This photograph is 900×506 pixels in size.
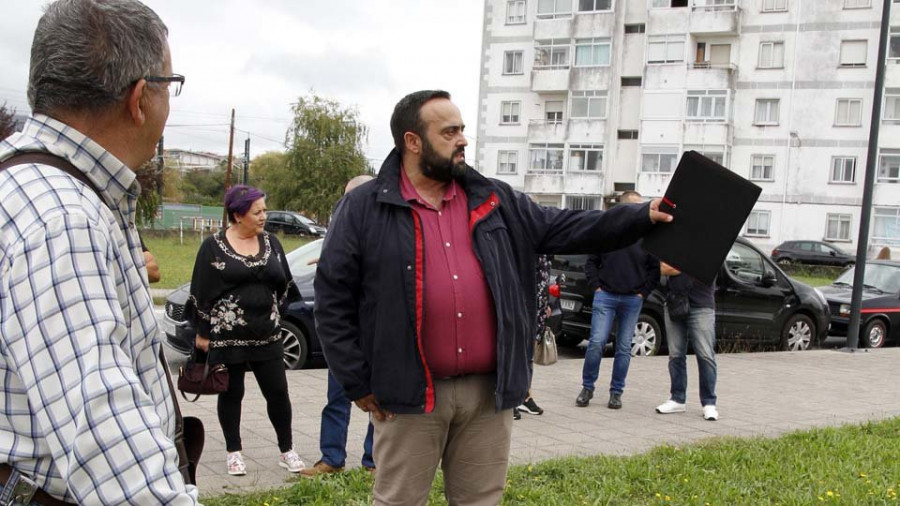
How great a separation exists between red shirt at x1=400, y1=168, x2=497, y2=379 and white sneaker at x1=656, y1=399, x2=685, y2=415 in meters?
5.22

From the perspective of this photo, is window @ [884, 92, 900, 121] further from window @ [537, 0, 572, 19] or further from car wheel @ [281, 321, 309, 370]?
car wheel @ [281, 321, 309, 370]

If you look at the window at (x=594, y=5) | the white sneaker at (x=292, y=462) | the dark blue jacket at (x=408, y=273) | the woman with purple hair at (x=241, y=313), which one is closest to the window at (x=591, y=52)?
the window at (x=594, y=5)

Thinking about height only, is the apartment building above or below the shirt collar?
above

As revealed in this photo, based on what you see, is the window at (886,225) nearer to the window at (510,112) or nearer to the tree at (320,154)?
the window at (510,112)

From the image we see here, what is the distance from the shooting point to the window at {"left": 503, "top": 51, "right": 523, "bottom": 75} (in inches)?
2039

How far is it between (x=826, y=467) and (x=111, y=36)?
5.61 m

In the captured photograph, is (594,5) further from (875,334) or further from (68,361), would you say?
(68,361)

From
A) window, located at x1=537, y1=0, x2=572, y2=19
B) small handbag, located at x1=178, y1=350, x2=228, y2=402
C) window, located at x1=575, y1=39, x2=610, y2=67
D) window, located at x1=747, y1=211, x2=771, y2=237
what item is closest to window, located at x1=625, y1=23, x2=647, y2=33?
window, located at x1=575, y1=39, x2=610, y2=67

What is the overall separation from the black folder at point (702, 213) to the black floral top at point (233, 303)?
2.97 m

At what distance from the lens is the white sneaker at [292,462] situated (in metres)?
5.58

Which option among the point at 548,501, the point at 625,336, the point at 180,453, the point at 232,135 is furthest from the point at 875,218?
the point at 180,453

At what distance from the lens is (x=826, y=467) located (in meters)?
5.82

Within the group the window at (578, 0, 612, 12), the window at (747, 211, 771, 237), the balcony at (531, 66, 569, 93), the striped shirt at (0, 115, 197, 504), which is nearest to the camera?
the striped shirt at (0, 115, 197, 504)

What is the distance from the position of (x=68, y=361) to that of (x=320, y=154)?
5294 centimetres
